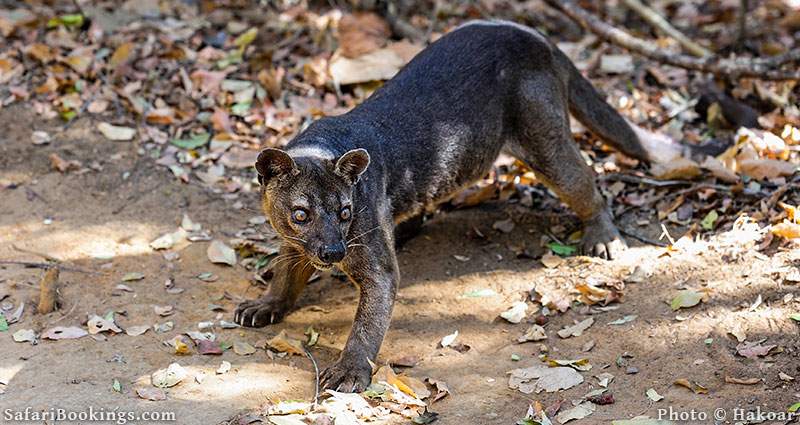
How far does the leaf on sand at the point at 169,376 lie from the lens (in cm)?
575

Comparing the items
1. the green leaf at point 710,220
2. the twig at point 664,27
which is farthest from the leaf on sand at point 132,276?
the twig at point 664,27

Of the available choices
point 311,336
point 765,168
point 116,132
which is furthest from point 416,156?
point 116,132

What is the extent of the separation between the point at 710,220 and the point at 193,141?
4.57 meters

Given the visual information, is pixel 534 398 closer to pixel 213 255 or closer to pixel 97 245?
pixel 213 255

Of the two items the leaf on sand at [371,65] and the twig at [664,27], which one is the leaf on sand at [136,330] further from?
the twig at [664,27]

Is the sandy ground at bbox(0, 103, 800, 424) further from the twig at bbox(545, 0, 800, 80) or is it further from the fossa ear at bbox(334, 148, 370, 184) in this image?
the twig at bbox(545, 0, 800, 80)

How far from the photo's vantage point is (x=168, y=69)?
9.37m

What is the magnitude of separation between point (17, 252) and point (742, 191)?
5.60 metres

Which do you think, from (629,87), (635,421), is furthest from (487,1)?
(635,421)

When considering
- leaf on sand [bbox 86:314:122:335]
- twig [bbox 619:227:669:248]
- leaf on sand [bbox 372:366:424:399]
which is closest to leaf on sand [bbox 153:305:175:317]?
leaf on sand [bbox 86:314:122:335]

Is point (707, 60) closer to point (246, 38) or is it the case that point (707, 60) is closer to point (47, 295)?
point (246, 38)

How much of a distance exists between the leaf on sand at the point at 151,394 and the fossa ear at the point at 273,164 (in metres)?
1.49

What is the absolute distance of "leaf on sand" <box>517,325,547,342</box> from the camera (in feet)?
21.2

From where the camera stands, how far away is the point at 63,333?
20.5 feet
